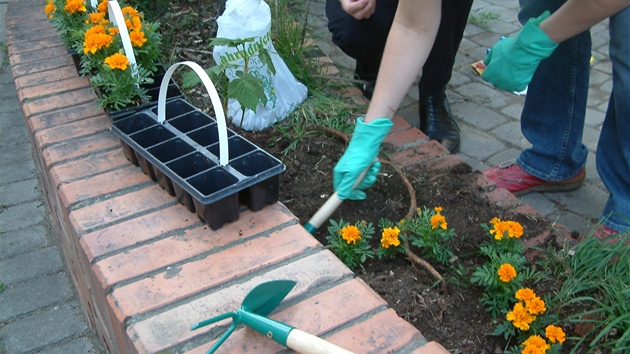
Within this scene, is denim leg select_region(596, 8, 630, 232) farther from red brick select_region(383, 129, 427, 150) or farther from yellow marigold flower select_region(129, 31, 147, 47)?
yellow marigold flower select_region(129, 31, 147, 47)

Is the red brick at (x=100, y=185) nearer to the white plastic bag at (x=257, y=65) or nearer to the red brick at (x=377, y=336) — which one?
the white plastic bag at (x=257, y=65)

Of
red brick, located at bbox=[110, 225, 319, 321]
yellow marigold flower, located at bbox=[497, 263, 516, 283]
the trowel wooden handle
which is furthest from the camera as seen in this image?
yellow marigold flower, located at bbox=[497, 263, 516, 283]

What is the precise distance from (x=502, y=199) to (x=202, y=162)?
3.74 feet

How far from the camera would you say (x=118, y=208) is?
180 centimetres

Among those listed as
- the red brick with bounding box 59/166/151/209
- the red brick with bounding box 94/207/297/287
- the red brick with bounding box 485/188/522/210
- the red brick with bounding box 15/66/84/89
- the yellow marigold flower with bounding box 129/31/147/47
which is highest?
the yellow marigold flower with bounding box 129/31/147/47

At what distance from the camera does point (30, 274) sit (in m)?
2.43

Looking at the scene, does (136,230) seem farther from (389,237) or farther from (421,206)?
(421,206)

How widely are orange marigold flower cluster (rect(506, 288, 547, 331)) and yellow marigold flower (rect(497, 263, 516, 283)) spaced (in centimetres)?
6

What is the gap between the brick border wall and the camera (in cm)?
140

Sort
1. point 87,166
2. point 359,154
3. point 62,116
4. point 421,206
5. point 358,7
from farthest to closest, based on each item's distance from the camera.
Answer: point 358,7 < point 62,116 < point 421,206 < point 87,166 < point 359,154

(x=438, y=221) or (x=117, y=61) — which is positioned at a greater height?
(x=117, y=61)

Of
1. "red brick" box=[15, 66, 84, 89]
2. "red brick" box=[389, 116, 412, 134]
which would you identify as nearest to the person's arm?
"red brick" box=[389, 116, 412, 134]

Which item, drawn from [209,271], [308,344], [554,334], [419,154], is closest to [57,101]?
[209,271]

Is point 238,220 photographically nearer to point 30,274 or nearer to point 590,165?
point 30,274
